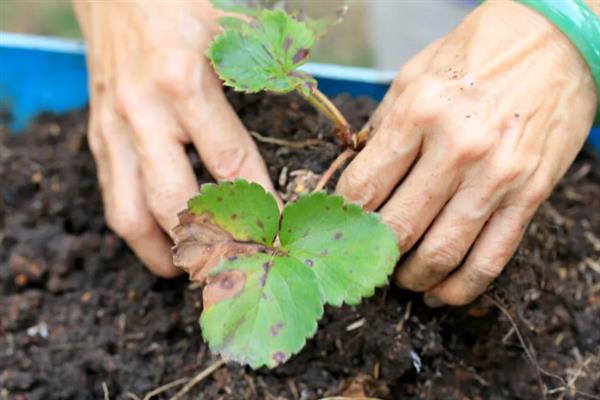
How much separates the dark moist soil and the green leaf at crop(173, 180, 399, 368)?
0.28m

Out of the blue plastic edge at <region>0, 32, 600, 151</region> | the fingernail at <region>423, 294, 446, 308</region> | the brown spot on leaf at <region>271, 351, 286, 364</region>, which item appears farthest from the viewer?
the blue plastic edge at <region>0, 32, 600, 151</region>

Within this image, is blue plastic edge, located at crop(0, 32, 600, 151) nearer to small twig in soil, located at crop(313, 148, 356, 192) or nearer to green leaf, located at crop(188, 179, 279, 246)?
small twig in soil, located at crop(313, 148, 356, 192)

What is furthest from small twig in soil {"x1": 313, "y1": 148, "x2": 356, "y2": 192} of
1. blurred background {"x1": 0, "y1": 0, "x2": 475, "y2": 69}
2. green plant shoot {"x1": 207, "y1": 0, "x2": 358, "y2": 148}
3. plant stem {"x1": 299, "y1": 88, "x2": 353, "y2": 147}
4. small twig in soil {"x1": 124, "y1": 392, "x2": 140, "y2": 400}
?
blurred background {"x1": 0, "y1": 0, "x2": 475, "y2": 69}

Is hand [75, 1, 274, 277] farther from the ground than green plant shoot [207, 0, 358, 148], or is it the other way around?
green plant shoot [207, 0, 358, 148]

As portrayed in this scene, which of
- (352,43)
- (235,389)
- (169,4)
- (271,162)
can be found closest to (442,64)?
(271,162)

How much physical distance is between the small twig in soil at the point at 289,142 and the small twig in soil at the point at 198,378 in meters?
0.40

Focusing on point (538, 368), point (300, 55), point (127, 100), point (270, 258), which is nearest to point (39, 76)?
point (127, 100)

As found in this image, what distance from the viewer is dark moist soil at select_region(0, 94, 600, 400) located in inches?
51.2

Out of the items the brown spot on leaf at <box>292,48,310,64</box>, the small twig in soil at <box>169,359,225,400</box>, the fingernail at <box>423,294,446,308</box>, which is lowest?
the small twig in soil at <box>169,359,225,400</box>

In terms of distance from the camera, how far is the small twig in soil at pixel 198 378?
52.4 inches

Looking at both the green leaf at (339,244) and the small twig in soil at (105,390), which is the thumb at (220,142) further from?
the small twig in soil at (105,390)

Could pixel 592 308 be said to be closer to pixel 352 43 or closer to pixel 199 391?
pixel 199 391

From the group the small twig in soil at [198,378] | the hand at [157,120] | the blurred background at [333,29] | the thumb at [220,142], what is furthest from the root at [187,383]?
the blurred background at [333,29]

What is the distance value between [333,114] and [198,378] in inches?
20.2
